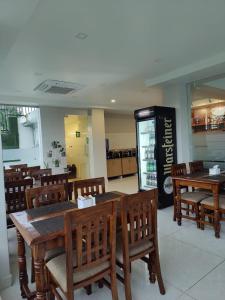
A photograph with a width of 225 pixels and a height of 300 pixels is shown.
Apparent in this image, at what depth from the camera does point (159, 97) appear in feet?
21.2

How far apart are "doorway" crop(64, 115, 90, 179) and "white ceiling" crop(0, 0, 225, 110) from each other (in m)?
3.25

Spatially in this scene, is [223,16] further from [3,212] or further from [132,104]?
[132,104]

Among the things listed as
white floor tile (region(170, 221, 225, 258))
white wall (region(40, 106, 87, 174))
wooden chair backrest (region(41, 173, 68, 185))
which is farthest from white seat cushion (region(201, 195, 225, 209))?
white wall (region(40, 106, 87, 174))

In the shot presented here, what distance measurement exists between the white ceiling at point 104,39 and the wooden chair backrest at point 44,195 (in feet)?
5.62

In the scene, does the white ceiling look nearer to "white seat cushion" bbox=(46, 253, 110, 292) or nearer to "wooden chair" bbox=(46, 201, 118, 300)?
"wooden chair" bbox=(46, 201, 118, 300)

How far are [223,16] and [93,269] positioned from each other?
2815 mm

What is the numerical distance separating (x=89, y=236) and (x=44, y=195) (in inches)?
43.6

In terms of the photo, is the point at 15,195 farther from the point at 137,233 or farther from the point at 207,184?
the point at 207,184

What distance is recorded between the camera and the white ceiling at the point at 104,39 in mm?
2133

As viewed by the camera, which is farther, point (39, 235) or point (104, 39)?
point (104, 39)

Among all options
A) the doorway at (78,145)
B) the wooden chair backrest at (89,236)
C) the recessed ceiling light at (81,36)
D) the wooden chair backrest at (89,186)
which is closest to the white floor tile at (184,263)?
the wooden chair backrest at (89,236)

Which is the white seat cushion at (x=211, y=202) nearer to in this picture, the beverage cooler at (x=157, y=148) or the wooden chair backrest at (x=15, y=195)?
the beverage cooler at (x=157, y=148)

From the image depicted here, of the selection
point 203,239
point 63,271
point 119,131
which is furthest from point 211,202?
point 119,131

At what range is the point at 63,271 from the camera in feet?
5.20
